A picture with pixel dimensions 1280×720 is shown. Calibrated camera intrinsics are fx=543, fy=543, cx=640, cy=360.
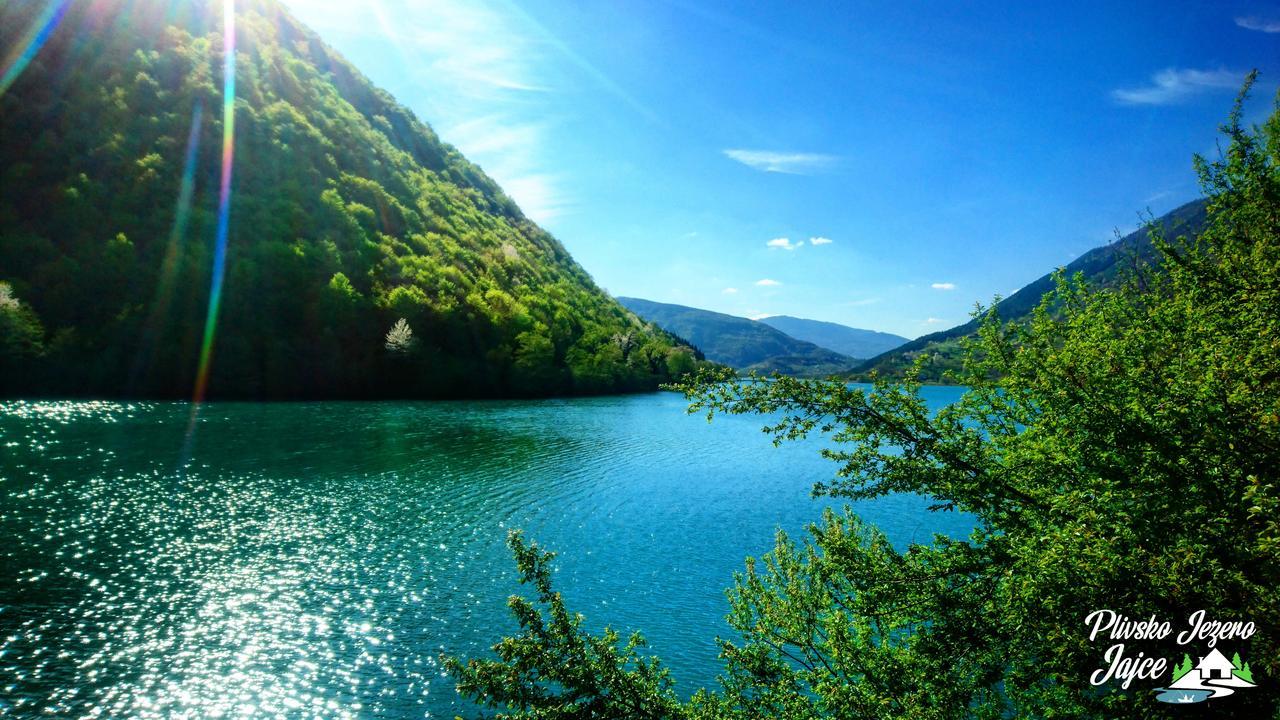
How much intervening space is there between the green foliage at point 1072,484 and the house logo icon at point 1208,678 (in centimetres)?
15

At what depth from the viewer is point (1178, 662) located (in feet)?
16.0

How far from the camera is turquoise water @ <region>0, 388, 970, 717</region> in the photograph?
44.2 ft

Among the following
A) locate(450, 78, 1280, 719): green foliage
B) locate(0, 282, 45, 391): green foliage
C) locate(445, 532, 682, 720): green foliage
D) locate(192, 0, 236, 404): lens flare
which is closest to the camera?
locate(450, 78, 1280, 719): green foliage

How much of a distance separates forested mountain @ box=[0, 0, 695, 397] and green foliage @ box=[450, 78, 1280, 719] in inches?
3108

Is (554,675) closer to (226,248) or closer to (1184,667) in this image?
(1184,667)

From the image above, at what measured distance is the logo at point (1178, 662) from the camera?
4.55 meters

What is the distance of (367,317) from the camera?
82.1 m

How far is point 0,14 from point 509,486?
11305 cm

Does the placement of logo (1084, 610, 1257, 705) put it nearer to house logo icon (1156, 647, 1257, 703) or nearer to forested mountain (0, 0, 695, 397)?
house logo icon (1156, 647, 1257, 703)

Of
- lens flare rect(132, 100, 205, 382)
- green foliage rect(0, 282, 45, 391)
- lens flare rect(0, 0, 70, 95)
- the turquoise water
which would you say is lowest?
the turquoise water

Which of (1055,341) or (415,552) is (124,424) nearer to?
(415,552)

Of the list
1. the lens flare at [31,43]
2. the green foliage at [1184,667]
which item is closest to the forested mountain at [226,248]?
the lens flare at [31,43]

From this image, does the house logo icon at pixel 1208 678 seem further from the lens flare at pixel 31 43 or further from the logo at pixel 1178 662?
the lens flare at pixel 31 43

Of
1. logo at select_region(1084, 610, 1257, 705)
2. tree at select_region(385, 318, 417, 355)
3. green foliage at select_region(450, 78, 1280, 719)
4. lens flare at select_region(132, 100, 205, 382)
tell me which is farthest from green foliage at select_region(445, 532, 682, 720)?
tree at select_region(385, 318, 417, 355)
